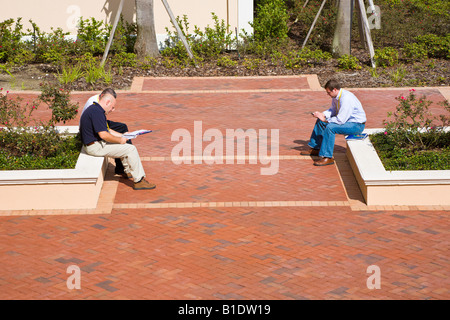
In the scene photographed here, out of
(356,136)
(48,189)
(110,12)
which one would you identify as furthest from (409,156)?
(110,12)

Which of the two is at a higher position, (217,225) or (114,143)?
(114,143)

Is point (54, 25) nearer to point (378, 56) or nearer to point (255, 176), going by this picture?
point (378, 56)

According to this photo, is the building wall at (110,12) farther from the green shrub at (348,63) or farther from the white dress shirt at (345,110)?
the white dress shirt at (345,110)

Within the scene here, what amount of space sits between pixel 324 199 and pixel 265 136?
9.95 ft

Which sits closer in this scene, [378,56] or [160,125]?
[160,125]

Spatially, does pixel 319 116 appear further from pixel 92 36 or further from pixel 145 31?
pixel 92 36

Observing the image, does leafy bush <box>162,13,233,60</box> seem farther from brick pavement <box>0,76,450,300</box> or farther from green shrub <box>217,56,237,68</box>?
brick pavement <box>0,76,450,300</box>

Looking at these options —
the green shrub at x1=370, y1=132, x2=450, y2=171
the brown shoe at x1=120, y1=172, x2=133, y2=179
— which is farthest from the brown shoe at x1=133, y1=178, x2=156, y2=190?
the green shrub at x1=370, y1=132, x2=450, y2=171

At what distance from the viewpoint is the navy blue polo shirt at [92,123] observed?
9625 millimetres

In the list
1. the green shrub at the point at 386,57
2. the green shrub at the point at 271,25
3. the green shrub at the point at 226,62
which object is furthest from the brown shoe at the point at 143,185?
the green shrub at the point at 271,25

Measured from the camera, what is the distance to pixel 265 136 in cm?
1237

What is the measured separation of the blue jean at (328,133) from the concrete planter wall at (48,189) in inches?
145

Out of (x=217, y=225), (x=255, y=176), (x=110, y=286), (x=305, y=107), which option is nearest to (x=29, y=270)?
(x=110, y=286)

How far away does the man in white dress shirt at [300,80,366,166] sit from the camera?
1074cm
